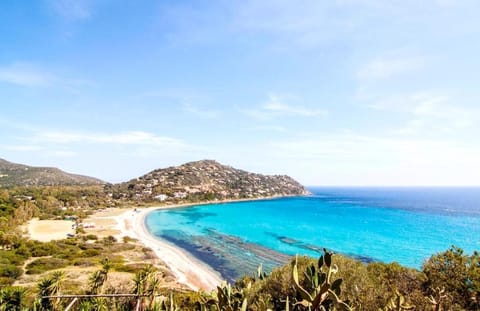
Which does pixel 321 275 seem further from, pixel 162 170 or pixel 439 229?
pixel 162 170

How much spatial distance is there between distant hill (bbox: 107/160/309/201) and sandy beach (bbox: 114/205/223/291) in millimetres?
58863

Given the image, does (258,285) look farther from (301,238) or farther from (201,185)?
(201,185)

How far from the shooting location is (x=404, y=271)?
54.2 feet

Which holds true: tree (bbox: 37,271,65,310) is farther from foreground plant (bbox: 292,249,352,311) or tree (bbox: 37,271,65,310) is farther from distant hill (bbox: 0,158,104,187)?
distant hill (bbox: 0,158,104,187)

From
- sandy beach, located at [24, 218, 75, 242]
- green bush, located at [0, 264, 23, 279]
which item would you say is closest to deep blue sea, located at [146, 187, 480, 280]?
sandy beach, located at [24, 218, 75, 242]

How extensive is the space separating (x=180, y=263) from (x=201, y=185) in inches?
3984

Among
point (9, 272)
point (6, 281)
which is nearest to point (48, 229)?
point (9, 272)

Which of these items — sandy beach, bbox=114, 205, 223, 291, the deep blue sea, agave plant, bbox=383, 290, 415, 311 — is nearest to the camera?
agave plant, bbox=383, 290, 415, 311

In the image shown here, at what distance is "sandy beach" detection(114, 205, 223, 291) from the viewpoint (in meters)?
28.5

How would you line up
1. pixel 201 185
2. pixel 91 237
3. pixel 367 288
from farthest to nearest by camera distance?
pixel 201 185
pixel 91 237
pixel 367 288

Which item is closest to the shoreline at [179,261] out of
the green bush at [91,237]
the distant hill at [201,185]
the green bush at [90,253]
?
the green bush at [91,237]

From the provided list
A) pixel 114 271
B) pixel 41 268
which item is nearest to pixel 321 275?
pixel 114 271

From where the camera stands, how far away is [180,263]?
35.2 metres

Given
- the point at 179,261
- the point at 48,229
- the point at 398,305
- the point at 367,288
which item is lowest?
the point at 179,261
